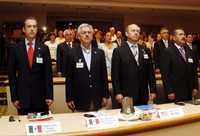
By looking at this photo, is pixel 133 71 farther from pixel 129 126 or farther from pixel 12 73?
pixel 129 126

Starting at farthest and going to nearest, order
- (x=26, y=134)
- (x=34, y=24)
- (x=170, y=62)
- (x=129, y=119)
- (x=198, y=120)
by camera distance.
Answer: (x=170, y=62)
(x=34, y=24)
(x=198, y=120)
(x=129, y=119)
(x=26, y=134)

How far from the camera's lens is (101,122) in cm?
206

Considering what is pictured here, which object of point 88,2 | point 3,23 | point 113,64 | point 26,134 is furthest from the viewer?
point 3,23

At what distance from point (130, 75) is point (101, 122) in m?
1.25

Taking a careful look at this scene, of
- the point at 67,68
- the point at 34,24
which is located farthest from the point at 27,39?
the point at 67,68

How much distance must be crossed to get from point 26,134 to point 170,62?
6.93 ft

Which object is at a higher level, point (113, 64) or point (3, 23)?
point (3, 23)

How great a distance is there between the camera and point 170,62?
368 cm

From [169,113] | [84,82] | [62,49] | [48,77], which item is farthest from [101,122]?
[62,49]

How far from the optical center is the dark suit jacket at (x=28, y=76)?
3078 mm

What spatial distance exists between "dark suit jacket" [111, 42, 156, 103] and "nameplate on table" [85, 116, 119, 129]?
1121 millimetres

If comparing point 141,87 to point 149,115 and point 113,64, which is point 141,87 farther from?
point 149,115

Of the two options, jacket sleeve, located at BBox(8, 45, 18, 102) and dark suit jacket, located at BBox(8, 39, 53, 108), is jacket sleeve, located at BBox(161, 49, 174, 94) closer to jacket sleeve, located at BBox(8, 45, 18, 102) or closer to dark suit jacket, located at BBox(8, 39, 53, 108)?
dark suit jacket, located at BBox(8, 39, 53, 108)

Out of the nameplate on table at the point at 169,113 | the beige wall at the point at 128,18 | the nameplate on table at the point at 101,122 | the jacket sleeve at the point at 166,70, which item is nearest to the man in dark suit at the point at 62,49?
the jacket sleeve at the point at 166,70
